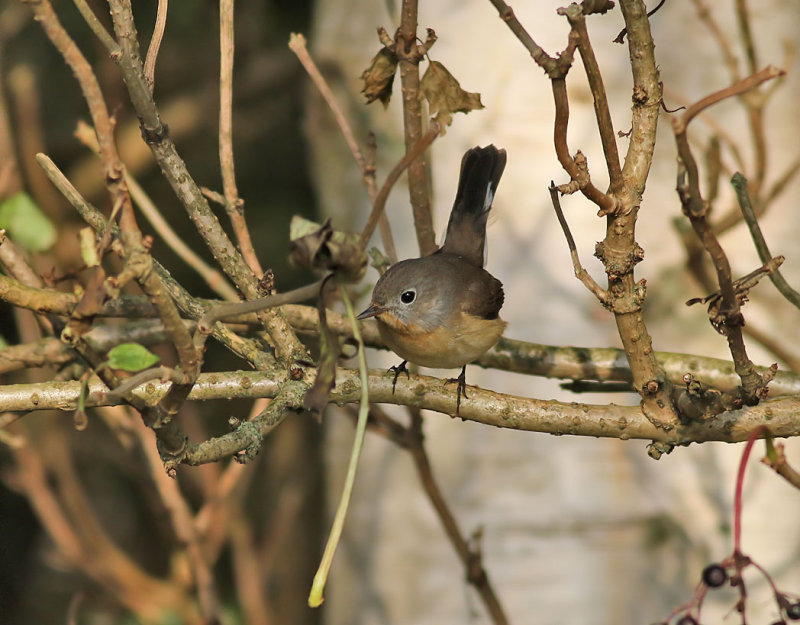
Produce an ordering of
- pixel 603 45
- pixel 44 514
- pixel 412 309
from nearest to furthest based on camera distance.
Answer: pixel 412 309 < pixel 603 45 < pixel 44 514

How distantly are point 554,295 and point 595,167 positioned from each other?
0.55 m

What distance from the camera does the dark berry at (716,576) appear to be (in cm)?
159

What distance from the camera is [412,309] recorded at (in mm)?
2965

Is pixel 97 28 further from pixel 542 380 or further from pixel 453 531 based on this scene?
pixel 542 380

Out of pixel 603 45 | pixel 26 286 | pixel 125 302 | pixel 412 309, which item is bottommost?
pixel 26 286

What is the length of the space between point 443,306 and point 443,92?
1.05 meters

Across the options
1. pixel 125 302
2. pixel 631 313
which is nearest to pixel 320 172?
pixel 125 302

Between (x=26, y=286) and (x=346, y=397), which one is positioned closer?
(x=346, y=397)

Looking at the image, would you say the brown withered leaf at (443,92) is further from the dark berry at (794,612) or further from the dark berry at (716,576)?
the dark berry at (794,612)

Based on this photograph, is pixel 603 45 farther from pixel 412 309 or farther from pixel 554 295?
pixel 412 309

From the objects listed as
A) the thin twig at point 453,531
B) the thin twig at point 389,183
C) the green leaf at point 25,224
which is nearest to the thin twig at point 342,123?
the thin twig at point 453,531

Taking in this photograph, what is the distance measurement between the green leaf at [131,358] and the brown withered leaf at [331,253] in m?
0.42

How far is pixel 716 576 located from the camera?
5.24 ft

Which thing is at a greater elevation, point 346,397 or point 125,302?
point 125,302
